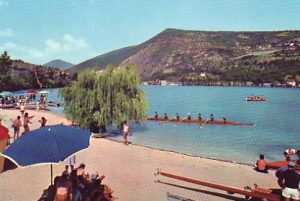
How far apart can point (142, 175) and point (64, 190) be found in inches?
298

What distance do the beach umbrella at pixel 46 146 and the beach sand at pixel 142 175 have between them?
13.2 feet

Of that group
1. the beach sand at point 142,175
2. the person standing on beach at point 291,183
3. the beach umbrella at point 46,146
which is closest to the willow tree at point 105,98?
A: the beach sand at point 142,175

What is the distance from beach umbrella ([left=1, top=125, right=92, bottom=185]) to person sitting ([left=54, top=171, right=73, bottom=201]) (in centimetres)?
84

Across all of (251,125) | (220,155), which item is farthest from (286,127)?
(220,155)

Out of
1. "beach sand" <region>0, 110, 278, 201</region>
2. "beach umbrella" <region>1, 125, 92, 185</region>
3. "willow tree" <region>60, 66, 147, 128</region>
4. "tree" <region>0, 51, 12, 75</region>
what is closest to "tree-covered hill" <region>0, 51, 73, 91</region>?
"tree" <region>0, 51, 12, 75</region>

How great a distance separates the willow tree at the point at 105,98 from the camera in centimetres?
3089

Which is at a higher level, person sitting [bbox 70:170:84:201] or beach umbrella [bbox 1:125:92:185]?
beach umbrella [bbox 1:125:92:185]

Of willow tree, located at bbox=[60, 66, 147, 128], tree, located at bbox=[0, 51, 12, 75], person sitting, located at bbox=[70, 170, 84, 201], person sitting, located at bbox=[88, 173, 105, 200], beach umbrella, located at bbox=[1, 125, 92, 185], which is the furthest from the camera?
tree, located at bbox=[0, 51, 12, 75]

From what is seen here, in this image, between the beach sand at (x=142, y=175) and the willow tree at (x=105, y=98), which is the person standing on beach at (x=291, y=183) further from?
the willow tree at (x=105, y=98)

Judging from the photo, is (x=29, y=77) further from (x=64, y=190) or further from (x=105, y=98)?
(x=64, y=190)

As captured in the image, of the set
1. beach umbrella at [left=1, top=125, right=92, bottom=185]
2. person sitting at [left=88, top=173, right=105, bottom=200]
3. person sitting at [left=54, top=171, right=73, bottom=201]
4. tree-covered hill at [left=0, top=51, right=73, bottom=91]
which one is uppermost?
tree-covered hill at [left=0, top=51, right=73, bottom=91]

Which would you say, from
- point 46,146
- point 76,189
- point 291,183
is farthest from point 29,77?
point 291,183

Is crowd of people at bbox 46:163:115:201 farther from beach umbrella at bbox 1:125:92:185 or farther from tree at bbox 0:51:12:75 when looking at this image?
tree at bbox 0:51:12:75

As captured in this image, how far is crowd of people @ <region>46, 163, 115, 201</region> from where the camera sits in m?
8.56
